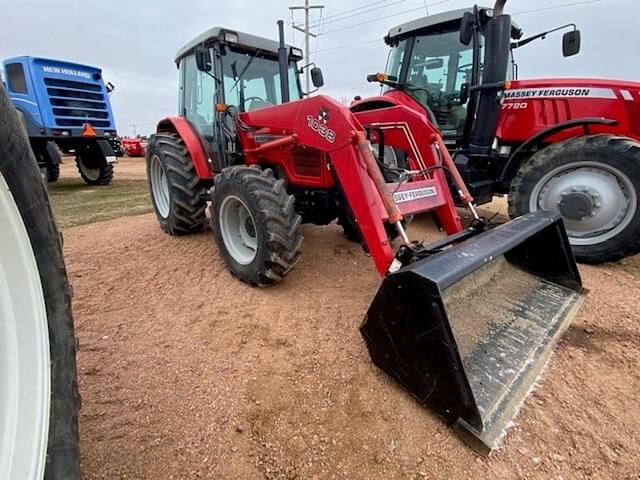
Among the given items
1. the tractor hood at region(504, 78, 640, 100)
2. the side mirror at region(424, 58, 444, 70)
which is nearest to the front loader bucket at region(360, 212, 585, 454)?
the tractor hood at region(504, 78, 640, 100)

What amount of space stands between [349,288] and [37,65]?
8960 millimetres

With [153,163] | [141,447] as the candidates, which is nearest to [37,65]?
[153,163]

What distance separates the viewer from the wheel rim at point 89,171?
9648 millimetres

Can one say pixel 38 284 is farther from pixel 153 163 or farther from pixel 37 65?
pixel 37 65

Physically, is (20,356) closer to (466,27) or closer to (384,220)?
(384,220)

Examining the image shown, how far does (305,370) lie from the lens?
191 cm

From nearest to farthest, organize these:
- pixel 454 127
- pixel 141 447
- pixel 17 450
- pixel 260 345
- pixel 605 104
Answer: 1. pixel 17 450
2. pixel 141 447
3. pixel 260 345
4. pixel 605 104
5. pixel 454 127

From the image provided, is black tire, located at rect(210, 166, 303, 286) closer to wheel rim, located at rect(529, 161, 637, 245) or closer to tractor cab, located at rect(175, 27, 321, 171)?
tractor cab, located at rect(175, 27, 321, 171)

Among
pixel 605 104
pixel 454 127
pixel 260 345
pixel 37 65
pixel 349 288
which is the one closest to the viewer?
pixel 260 345

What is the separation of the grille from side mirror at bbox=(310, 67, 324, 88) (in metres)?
6.91

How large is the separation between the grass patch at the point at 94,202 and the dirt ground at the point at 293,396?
2708 millimetres

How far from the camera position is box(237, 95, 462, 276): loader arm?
2189 mm

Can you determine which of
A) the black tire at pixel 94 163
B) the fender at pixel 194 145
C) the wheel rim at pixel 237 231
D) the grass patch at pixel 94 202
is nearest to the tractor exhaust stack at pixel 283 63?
the fender at pixel 194 145

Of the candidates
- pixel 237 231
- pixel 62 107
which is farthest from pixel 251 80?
pixel 62 107
